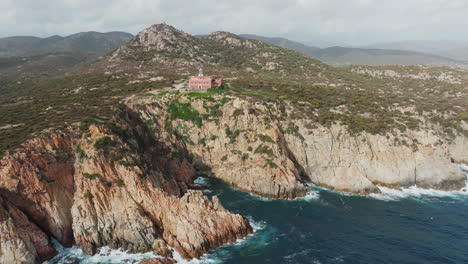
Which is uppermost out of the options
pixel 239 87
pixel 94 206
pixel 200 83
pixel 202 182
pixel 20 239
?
pixel 200 83

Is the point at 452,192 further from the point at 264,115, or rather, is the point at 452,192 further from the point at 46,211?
the point at 46,211

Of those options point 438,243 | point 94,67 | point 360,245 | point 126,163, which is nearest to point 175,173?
point 126,163

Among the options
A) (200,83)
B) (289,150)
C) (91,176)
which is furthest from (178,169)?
(200,83)

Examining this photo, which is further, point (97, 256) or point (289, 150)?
point (289, 150)

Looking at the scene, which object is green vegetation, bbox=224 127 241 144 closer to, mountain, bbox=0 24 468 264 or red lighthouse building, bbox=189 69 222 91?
mountain, bbox=0 24 468 264

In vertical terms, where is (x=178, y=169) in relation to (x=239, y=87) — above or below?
below

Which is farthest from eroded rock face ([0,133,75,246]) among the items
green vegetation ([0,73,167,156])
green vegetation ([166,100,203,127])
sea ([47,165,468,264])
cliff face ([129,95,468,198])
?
green vegetation ([166,100,203,127])

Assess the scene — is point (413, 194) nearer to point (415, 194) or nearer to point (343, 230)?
point (415, 194)

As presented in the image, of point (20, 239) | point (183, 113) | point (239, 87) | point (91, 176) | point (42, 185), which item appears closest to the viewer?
point (20, 239)
